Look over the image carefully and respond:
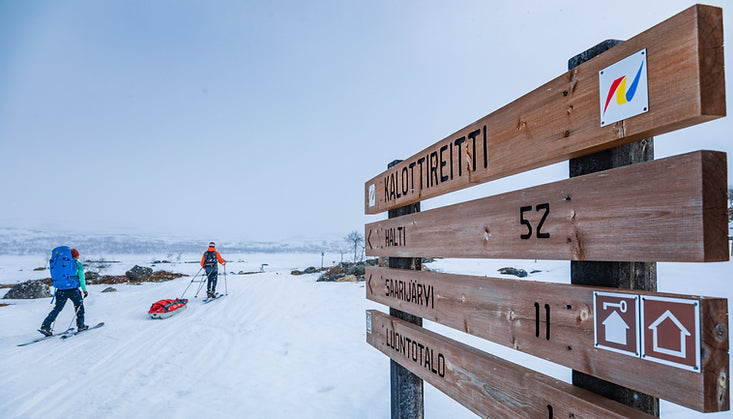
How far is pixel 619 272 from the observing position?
1323 millimetres

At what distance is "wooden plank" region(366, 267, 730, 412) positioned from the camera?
1.00 m

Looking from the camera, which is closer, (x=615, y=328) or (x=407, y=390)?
(x=615, y=328)

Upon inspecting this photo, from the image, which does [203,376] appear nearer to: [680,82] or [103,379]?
[103,379]

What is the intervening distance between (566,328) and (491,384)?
0.61 metres

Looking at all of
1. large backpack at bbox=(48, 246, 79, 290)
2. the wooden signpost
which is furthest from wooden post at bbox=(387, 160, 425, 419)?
large backpack at bbox=(48, 246, 79, 290)

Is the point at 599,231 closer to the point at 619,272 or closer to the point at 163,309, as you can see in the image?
the point at 619,272

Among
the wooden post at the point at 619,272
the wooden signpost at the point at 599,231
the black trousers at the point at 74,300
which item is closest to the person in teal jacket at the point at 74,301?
the black trousers at the point at 74,300

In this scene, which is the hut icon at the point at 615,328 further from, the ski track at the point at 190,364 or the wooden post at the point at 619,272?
the ski track at the point at 190,364

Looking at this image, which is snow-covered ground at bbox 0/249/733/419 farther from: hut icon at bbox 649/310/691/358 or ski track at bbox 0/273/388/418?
hut icon at bbox 649/310/691/358

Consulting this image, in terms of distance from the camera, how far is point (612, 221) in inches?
49.1

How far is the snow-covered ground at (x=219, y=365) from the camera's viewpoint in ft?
14.5

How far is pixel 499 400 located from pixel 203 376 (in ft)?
16.6

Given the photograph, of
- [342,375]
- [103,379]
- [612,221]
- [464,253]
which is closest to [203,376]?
[103,379]

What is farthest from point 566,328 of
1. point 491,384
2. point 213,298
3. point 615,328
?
point 213,298
